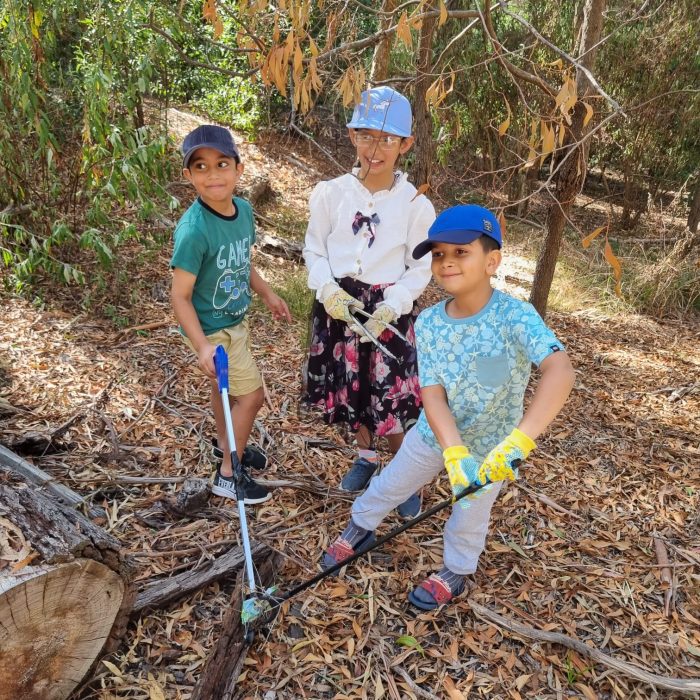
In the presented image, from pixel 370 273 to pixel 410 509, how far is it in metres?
1.11

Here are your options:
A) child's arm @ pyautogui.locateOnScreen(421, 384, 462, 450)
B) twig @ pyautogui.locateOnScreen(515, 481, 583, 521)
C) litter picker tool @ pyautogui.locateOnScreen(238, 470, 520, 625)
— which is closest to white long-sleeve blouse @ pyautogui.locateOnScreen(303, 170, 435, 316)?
child's arm @ pyautogui.locateOnScreen(421, 384, 462, 450)

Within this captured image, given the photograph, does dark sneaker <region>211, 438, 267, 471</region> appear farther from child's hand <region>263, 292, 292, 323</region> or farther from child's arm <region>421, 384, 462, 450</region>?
child's arm <region>421, 384, 462, 450</region>

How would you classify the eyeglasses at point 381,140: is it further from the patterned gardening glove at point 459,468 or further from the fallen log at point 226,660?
the fallen log at point 226,660

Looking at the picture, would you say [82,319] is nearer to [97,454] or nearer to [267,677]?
[97,454]

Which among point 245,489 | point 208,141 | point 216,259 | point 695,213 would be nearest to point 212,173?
point 208,141

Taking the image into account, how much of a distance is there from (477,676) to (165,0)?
3.68 m

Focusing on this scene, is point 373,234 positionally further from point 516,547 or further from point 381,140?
point 516,547

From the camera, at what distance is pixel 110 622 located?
1.83 meters

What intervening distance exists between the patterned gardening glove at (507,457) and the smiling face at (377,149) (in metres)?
1.26

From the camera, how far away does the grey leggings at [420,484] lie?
2154 millimetres

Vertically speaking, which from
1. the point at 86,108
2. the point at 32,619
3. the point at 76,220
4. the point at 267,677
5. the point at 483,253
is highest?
the point at 86,108

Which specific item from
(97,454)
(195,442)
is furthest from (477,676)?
(97,454)

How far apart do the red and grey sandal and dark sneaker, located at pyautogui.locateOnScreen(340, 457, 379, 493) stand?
663 millimetres

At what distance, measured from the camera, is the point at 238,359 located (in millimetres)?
2537
